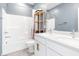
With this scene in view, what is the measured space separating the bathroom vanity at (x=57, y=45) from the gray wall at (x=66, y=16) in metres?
0.17

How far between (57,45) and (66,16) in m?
0.55

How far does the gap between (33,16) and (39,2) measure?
9.7 inches

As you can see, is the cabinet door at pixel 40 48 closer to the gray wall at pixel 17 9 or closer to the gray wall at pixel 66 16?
the gray wall at pixel 66 16

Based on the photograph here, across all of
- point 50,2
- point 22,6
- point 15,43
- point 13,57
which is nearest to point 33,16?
point 22,6

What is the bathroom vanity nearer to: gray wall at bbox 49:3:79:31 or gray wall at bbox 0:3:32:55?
gray wall at bbox 49:3:79:31

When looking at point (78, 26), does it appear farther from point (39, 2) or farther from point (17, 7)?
point (17, 7)

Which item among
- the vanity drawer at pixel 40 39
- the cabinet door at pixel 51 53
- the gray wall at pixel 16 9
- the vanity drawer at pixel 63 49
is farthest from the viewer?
the vanity drawer at pixel 40 39

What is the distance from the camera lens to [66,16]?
1.35m

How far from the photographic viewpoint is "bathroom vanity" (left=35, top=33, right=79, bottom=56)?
2.81ft

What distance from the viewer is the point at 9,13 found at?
1285 millimetres

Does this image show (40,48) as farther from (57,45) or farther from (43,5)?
(43,5)

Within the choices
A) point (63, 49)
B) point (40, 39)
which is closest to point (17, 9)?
point (40, 39)

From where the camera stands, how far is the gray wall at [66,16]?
1287 mm

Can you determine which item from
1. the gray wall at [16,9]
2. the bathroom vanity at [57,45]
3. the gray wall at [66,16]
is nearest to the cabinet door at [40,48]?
the bathroom vanity at [57,45]
